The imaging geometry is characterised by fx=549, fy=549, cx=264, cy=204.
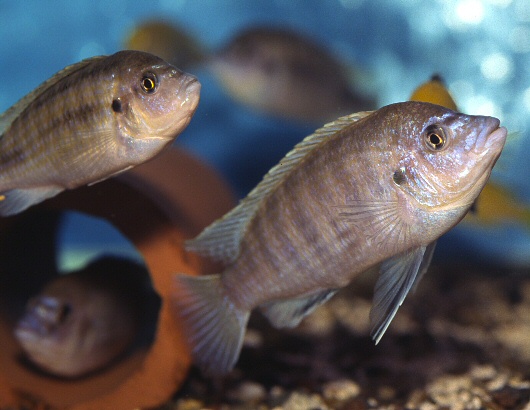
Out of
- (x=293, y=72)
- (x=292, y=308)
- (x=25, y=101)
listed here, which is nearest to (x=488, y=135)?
(x=292, y=308)

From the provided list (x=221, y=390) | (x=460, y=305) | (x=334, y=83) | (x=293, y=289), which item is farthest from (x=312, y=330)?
(x=334, y=83)

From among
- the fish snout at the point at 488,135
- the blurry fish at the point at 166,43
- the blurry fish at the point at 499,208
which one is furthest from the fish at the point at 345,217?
the blurry fish at the point at 166,43

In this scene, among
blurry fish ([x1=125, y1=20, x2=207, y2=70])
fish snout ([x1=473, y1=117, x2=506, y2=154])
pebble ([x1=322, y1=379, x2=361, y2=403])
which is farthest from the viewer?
blurry fish ([x1=125, y1=20, x2=207, y2=70])

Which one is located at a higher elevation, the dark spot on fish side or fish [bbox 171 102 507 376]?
the dark spot on fish side

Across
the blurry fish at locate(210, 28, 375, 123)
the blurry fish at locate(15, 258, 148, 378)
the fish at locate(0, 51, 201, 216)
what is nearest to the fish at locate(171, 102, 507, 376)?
the fish at locate(0, 51, 201, 216)

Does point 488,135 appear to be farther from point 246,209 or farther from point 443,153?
point 246,209

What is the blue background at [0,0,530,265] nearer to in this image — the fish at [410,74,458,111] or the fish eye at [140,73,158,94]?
the fish at [410,74,458,111]

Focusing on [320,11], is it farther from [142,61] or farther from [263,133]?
[142,61]

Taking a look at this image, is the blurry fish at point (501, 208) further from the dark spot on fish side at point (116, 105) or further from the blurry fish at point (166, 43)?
the dark spot on fish side at point (116, 105)
